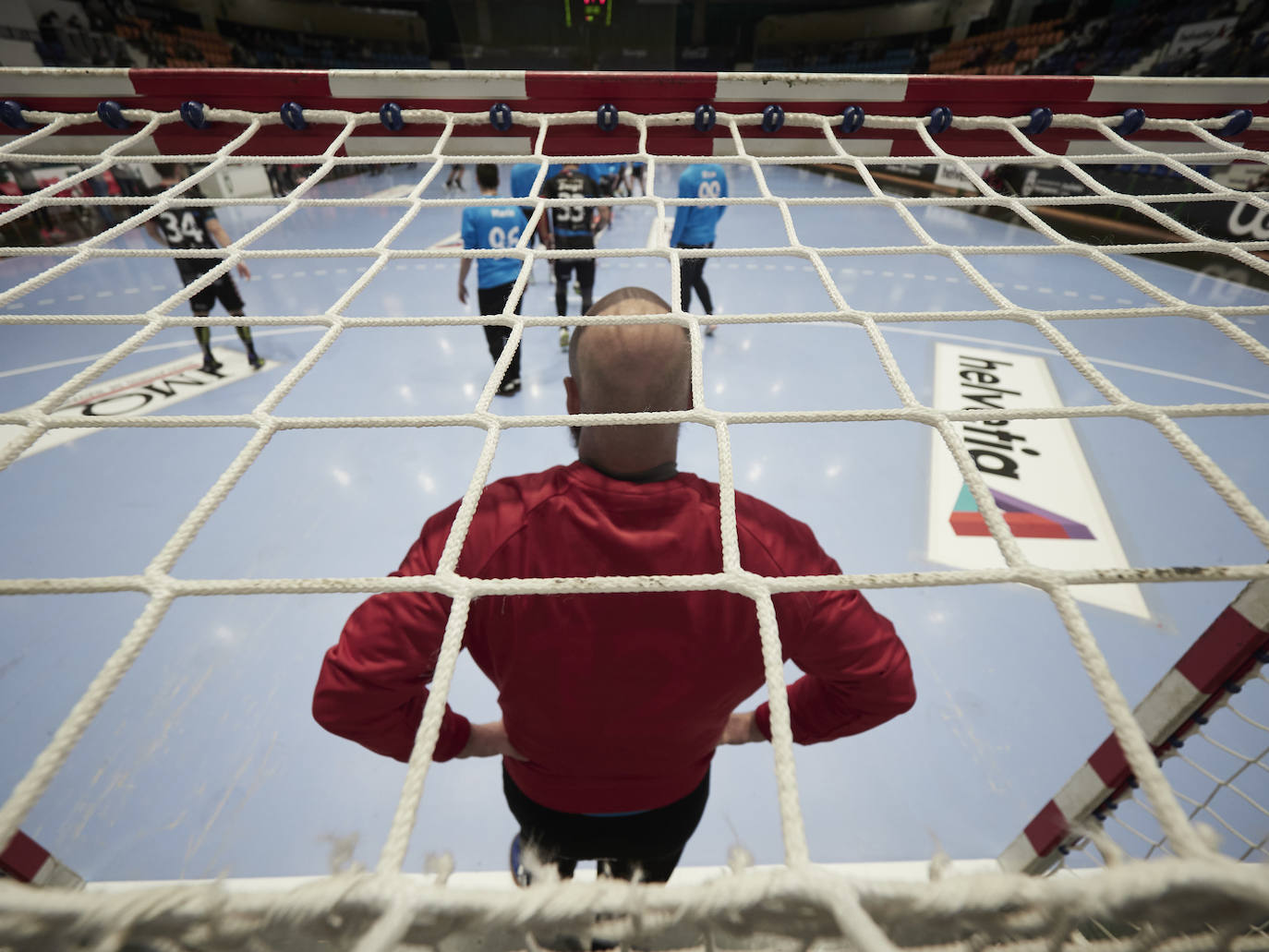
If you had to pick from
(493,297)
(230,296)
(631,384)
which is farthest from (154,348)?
(631,384)

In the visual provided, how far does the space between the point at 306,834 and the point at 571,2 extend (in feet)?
61.0

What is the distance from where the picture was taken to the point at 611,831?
946 millimetres

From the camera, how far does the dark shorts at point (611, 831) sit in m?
0.95

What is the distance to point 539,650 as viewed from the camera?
0.72 metres

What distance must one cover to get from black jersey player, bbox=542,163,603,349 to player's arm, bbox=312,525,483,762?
7.36 ft

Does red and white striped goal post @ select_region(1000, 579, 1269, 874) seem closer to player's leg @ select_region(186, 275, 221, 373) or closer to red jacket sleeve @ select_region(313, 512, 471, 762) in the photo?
red jacket sleeve @ select_region(313, 512, 471, 762)

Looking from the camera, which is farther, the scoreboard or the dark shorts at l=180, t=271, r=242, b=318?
the scoreboard

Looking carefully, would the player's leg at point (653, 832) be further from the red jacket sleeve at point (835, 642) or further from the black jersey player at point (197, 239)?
the black jersey player at point (197, 239)

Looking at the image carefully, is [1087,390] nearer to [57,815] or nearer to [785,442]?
[785,442]

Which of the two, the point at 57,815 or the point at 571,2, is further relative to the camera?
the point at 571,2

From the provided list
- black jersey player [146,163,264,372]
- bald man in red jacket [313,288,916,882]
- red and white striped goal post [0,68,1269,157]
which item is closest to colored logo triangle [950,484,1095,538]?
red and white striped goal post [0,68,1269,157]

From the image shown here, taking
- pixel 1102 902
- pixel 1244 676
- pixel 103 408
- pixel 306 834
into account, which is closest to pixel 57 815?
pixel 306 834

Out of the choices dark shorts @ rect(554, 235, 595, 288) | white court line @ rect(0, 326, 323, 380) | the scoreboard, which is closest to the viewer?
dark shorts @ rect(554, 235, 595, 288)

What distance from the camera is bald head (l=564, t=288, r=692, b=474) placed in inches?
27.5
